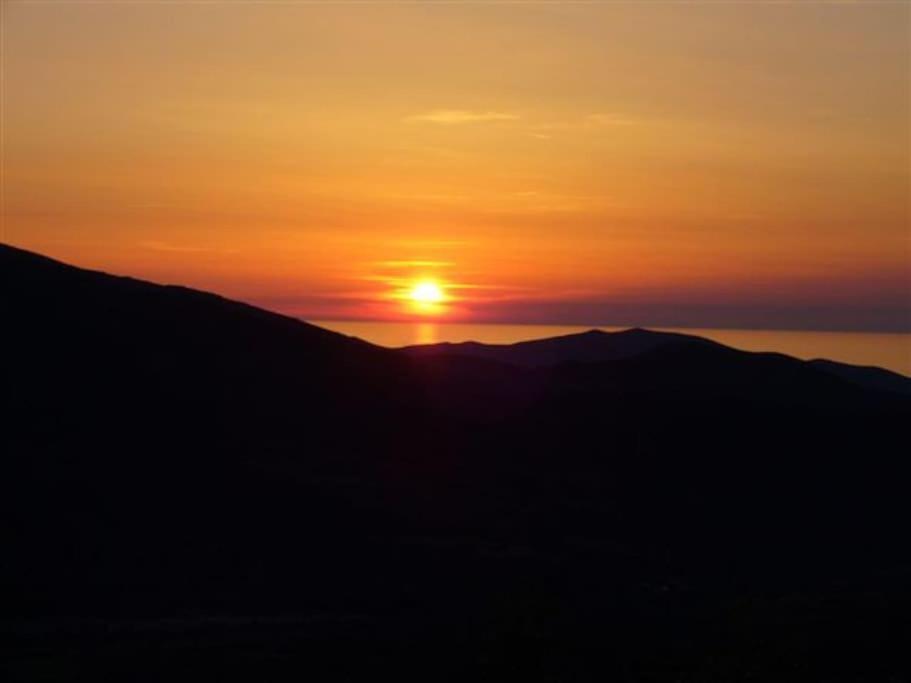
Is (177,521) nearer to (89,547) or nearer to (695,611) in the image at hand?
(89,547)

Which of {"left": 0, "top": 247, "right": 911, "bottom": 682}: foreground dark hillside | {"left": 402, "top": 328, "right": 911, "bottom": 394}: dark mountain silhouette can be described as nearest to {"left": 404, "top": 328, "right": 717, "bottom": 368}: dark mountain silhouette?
{"left": 402, "top": 328, "right": 911, "bottom": 394}: dark mountain silhouette

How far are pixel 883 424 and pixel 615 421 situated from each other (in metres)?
16.2

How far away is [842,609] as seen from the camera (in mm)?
43000

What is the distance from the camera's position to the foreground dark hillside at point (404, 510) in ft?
118

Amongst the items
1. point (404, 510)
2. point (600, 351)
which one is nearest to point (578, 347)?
point (600, 351)

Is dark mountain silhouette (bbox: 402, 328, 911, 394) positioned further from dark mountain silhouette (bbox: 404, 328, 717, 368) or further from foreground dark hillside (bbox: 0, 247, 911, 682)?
foreground dark hillside (bbox: 0, 247, 911, 682)

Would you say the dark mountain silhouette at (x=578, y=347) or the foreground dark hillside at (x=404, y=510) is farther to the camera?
the dark mountain silhouette at (x=578, y=347)

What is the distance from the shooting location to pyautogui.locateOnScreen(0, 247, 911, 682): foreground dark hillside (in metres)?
36.0

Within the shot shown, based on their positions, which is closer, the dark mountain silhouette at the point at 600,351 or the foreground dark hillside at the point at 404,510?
the foreground dark hillside at the point at 404,510

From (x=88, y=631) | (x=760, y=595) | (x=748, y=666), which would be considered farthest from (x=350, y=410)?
(x=748, y=666)

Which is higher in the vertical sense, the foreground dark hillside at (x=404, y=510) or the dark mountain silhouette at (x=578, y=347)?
the dark mountain silhouette at (x=578, y=347)

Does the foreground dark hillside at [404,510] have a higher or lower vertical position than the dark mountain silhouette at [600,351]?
lower

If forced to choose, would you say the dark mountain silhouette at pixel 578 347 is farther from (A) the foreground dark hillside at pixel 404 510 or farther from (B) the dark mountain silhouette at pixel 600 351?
(A) the foreground dark hillside at pixel 404 510

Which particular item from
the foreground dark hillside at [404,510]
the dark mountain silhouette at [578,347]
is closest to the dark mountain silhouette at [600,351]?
the dark mountain silhouette at [578,347]
